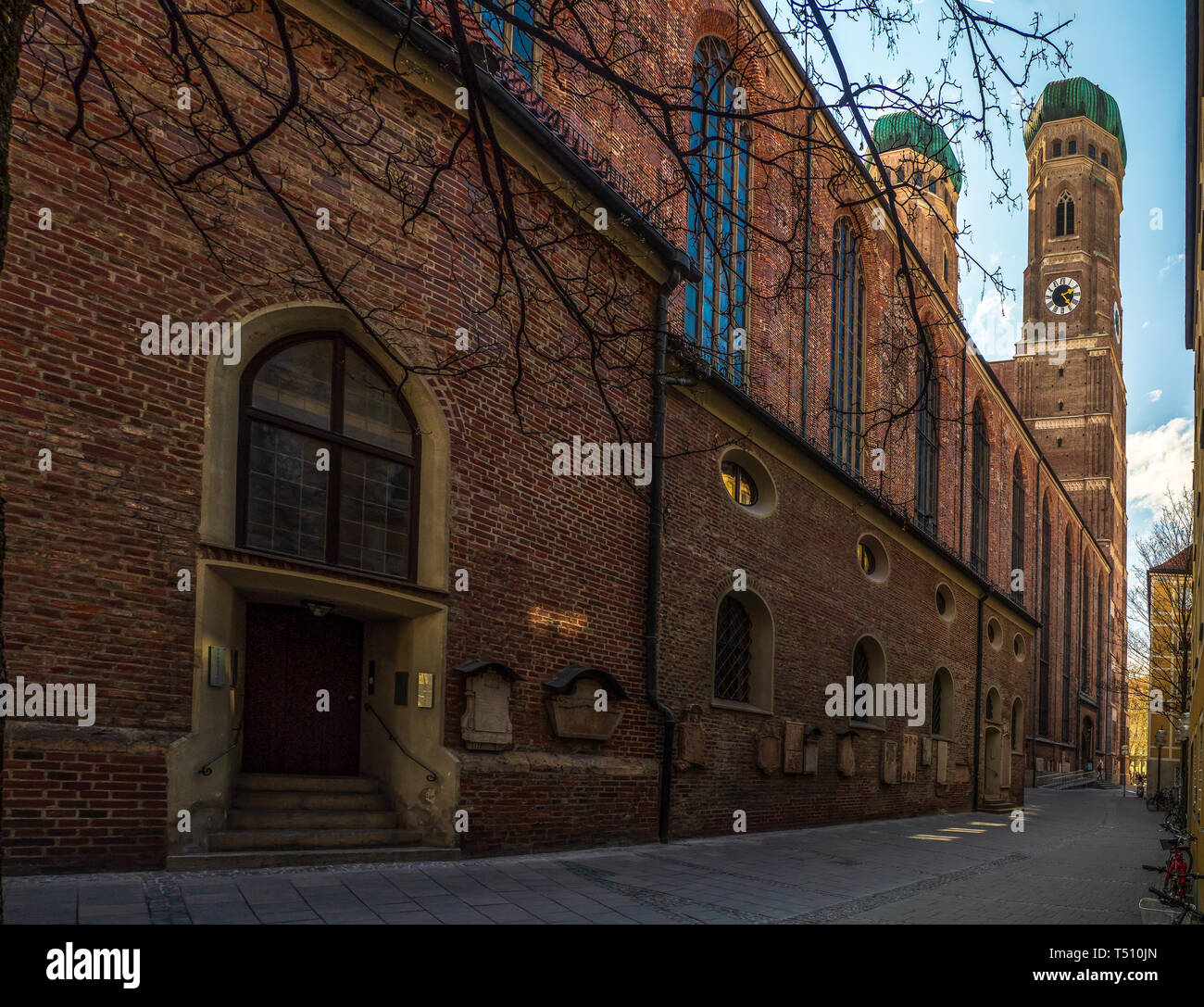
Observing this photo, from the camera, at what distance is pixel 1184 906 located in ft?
32.4

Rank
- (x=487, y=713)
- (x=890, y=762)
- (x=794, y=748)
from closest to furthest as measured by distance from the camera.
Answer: (x=487, y=713) < (x=794, y=748) < (x=890, y=762)

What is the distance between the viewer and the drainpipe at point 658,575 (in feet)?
43.3

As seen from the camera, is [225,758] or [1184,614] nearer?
A: [225,758]

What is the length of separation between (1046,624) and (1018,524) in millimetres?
10925

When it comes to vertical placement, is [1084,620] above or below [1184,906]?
above

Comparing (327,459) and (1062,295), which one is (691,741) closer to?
(327,459)

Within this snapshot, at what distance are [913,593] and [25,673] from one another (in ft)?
68.3

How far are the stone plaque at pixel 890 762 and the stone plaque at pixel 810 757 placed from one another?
167 inches

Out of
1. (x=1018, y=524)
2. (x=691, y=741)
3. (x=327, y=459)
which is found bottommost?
(x=691, y=741)

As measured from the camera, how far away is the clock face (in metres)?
83.1

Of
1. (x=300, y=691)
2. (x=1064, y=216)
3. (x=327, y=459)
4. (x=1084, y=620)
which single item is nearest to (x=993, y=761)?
(x=300, y=691)

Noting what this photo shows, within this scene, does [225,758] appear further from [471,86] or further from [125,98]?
[471,86]
